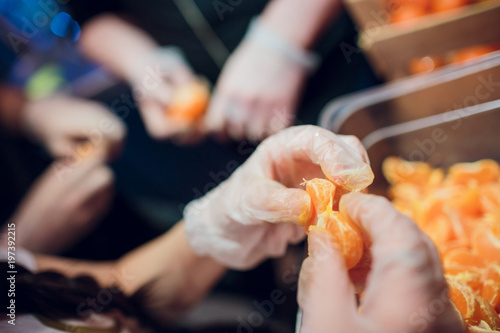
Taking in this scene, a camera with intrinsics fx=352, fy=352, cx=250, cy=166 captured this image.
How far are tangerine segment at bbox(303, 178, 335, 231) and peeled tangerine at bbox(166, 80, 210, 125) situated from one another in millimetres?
1533

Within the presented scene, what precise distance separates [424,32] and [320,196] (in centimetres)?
126

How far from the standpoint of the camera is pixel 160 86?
228 cm

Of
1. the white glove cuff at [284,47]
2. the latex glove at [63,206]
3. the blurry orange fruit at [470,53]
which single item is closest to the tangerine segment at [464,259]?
the blurry orange fruit at [470,53]

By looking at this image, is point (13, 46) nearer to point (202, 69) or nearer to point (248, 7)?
point (202, 69)

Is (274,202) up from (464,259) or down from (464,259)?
up

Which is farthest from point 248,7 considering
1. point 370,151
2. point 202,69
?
point 370,151

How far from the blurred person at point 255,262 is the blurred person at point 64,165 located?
1.81 feet

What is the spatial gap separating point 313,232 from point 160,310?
103 cm

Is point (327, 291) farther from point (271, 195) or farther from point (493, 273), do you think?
point (493, 273)

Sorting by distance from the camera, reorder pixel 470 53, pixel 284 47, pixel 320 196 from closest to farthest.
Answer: pixel 320 196, pixel 470 53, pixel 284 47

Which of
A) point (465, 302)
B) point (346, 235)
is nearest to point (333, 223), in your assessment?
point (346, 235)

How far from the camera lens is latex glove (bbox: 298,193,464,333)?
0.58 meters

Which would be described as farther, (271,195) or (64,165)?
(64,165)

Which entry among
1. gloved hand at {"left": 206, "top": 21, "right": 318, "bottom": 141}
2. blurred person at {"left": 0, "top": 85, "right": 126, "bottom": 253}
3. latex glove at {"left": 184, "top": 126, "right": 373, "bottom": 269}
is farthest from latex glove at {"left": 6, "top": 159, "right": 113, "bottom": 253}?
latex glove at {"left": 184, "top": 126, "right": 373, "bottom": 269}
